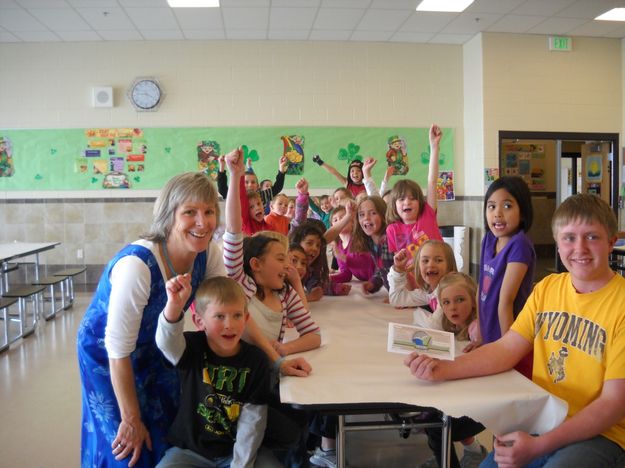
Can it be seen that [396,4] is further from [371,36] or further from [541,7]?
[541,7]

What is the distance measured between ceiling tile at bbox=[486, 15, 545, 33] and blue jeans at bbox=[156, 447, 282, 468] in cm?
667

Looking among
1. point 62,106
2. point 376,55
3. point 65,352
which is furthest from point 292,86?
point 65,352

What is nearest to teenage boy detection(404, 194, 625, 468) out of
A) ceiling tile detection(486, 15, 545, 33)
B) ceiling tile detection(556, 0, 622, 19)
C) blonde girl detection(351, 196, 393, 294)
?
blonde girl detection(351, 196, 393, 294)

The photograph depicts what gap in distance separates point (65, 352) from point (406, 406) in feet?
12.9

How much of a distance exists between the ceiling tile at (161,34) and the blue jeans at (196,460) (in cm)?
646

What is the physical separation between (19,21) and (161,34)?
1728 mm

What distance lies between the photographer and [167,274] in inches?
66.5

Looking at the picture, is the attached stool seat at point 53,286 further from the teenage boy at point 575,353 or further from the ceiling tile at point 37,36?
the teenage boy at point 575,353

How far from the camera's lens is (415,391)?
1494 mm

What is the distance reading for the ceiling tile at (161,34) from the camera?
22.8 feet

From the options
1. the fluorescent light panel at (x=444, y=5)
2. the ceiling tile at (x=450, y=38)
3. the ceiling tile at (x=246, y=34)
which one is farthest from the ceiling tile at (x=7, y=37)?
the ceiling tile at (x=450, y=38)

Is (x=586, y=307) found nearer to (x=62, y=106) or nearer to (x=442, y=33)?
(x=442, y=33)

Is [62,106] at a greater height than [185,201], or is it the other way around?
[62,106]

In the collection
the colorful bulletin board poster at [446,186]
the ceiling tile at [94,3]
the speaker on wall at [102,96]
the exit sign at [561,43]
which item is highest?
the ceiling tile at [94,3]
